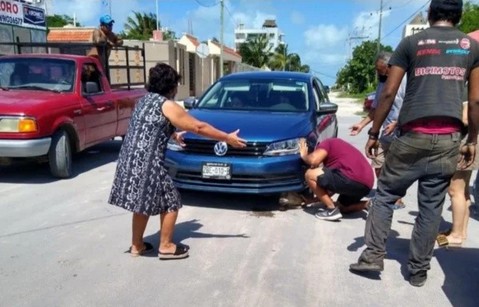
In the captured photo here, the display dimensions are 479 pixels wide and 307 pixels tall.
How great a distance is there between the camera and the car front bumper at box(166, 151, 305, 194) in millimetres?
5094

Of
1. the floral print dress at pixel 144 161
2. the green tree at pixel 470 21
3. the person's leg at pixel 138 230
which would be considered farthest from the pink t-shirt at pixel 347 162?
the green tree at pixel 470 21

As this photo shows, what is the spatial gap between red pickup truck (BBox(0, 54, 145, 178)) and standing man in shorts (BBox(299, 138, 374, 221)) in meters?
3.30

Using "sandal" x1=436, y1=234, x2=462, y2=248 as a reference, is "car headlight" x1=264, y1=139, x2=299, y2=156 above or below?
above

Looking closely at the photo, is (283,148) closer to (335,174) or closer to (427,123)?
(335,174)

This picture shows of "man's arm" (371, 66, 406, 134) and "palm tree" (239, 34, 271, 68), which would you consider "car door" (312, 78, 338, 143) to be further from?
"palm tree" (239, 34, 271, 68)

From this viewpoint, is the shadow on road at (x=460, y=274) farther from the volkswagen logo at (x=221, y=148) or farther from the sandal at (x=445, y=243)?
the volkswagen logo at (x=221, y=148)

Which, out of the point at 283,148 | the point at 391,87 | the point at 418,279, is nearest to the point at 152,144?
the point at 391,87

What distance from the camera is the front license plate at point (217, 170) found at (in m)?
5.11

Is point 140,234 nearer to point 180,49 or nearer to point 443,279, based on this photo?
point 443,279

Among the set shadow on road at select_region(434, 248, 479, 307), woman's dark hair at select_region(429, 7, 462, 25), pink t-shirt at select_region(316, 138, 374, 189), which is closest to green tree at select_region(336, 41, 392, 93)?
pink t-shirt at select_region(316, 138, 374, 189)

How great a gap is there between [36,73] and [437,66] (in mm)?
5875

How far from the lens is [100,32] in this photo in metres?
8.99

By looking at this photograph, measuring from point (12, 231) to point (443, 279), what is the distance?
12.5 ft

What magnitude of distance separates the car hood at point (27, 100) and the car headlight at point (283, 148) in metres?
3.03
